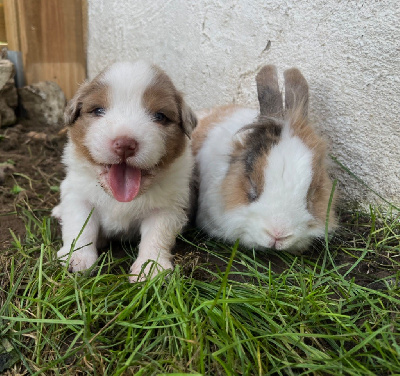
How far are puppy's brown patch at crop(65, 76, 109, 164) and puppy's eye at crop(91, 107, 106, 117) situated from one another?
0.6 inches

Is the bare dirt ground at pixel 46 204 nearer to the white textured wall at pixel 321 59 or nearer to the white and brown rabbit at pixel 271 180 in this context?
the white and brown rabbit at pixel 271 180

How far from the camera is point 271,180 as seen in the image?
122 inches

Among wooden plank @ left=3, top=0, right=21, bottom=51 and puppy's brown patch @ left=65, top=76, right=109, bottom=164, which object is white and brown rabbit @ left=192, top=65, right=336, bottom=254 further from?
wooden plank @ left=3, top=0, right=21, bottom=51

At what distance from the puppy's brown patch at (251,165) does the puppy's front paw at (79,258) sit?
1.11 meters

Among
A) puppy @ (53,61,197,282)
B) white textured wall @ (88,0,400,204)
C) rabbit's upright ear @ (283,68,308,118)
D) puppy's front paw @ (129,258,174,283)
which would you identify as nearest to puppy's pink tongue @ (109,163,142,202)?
puppy @ (53,61,197,282)

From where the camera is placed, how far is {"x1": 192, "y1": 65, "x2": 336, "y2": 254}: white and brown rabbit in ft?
9.98

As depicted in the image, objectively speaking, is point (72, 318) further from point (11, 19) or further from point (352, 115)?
point (11, 19)

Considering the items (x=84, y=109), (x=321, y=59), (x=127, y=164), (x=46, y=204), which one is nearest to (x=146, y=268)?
(x=127, y=164)

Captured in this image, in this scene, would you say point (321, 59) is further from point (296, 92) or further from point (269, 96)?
point (269, 96)

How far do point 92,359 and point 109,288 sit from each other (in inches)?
21.4

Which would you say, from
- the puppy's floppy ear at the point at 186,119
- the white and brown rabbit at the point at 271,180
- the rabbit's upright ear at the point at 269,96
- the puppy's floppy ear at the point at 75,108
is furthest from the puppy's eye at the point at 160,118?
the rabbit's upright ear at the point at 269,96

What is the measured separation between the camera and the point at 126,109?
2.85 metres

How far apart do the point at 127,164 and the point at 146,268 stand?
2.56ft

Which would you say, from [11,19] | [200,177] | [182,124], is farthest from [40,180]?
[11,19]
